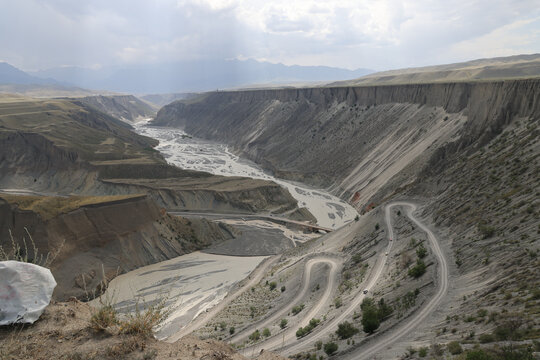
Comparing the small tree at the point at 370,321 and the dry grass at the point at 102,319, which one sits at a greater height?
the dry grass at the point at 102,319

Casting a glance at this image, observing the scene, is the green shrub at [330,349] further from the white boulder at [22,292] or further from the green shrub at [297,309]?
the white boulder at [22,292]

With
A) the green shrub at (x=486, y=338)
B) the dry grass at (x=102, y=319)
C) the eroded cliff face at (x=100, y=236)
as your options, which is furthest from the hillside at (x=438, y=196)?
the eroded cliff face at (x=100, y=236)

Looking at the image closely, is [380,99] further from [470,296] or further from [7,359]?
[7,359]

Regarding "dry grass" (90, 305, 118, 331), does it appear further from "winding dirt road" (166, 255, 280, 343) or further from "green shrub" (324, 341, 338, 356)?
"winding dirt road" (166, 255, 280, 343)

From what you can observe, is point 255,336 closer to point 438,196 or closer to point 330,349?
point 330,349

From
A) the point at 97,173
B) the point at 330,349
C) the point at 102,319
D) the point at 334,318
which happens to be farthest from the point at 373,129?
the point at 102,319

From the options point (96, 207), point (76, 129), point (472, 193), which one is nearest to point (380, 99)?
point (472, 193)
